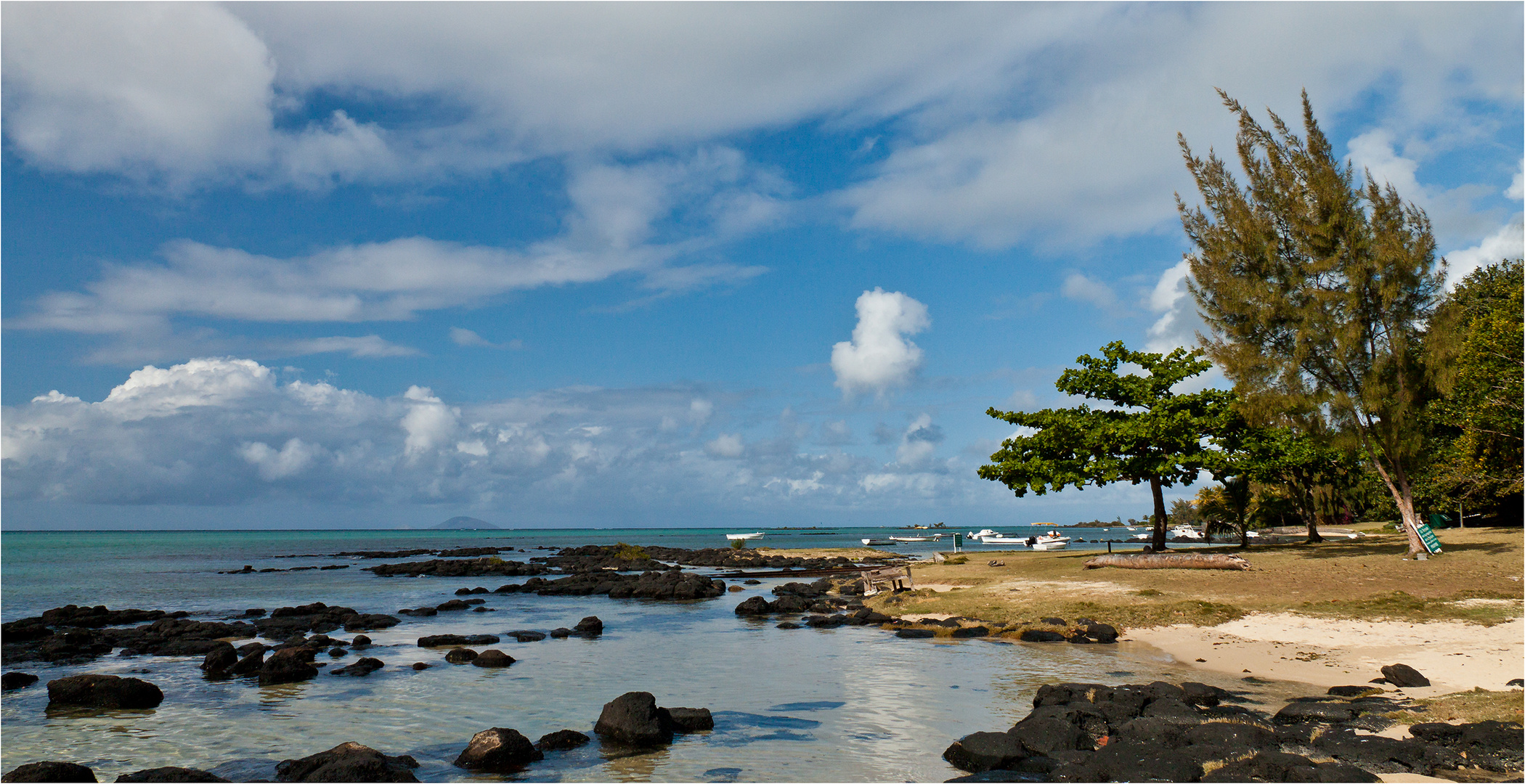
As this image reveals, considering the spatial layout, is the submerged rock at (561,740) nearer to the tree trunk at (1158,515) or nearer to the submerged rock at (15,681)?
the submerged rock at (15,681)

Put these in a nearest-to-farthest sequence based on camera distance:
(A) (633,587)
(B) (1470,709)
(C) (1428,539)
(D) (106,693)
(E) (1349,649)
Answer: (B) (1470,709)
(D) (106,693)
(E) (1349,649)
(C) (1428,539)
(A) (633,587)

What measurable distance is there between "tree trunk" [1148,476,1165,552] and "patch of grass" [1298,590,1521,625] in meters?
13.6

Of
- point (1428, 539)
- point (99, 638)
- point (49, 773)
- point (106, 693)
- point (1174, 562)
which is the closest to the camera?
point (49, 773)

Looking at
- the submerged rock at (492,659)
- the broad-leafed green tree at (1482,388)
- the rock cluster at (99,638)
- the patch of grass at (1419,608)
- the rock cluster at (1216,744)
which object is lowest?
the rock cluster at (99,638)

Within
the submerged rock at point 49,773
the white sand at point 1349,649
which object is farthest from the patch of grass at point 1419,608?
the submerged rock at point 49,773

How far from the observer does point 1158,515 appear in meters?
37.5

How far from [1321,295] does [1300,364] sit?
266cm

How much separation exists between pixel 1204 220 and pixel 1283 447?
10.1 metres

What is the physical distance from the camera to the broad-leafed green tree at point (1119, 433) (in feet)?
115

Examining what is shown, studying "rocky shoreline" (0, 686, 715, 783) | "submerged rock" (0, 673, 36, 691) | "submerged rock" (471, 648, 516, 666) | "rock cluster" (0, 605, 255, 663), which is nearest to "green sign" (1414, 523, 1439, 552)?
"rocky shoreline" (0, 686, 715, 783)

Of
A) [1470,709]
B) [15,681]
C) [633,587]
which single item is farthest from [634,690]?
[633,587]

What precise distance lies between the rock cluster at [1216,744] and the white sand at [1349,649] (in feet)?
9.08

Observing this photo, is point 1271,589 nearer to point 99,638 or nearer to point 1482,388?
point 1482,388

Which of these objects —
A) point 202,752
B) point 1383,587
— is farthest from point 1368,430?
point 202,752
